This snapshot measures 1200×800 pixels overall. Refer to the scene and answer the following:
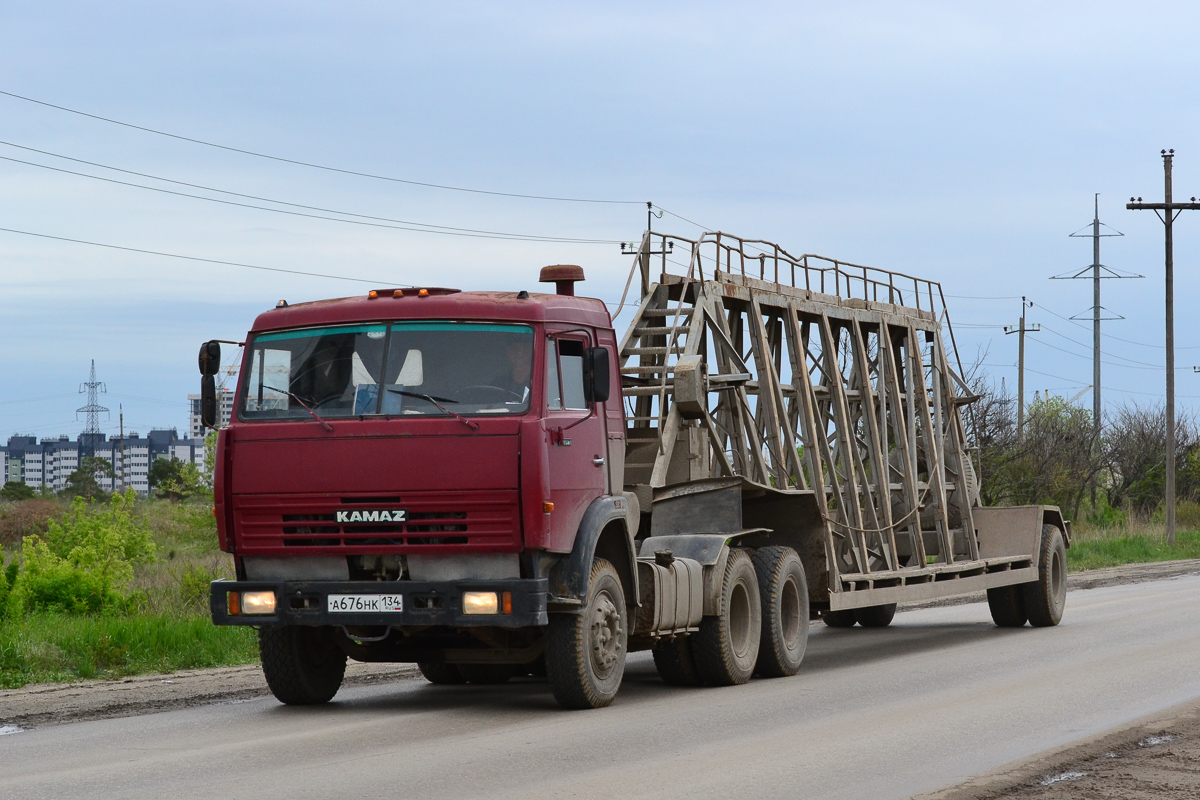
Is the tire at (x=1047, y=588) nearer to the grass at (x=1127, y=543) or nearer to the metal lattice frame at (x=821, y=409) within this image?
the metal lattice frame at (x=821, y=409)

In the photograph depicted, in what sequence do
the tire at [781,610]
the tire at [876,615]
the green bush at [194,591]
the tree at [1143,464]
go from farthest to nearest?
1. the tree at [1143,464]
2. the green bush at [194,591]
3. the tire at [876,615]
4. the tire at [781,610]

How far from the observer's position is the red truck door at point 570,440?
10.2 meters

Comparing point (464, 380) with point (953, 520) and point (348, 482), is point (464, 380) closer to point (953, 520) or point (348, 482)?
point (348, 482)

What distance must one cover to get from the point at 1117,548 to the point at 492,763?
107ft

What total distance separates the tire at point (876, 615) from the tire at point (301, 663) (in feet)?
32.4

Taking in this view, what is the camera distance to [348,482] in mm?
10062

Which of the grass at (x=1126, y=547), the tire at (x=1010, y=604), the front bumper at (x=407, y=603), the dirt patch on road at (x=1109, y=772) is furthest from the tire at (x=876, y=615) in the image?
the grass at (x=1126, y=547)

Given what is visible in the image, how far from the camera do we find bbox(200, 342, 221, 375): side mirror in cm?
1051

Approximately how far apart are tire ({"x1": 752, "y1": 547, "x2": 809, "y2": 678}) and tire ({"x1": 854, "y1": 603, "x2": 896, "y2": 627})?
606cm

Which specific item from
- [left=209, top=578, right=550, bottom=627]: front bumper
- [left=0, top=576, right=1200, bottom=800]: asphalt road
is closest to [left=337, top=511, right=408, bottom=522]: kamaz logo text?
[left=209, top=578, right=550, bottom=627]: front bumper

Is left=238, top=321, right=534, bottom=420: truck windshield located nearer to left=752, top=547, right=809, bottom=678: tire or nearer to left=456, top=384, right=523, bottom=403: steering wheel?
left=456, top=384, right=523, bottom=403: steering wheel

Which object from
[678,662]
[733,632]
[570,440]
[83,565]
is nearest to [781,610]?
[733,632]

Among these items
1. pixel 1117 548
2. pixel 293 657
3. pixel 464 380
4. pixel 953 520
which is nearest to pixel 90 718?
pixel 293 657

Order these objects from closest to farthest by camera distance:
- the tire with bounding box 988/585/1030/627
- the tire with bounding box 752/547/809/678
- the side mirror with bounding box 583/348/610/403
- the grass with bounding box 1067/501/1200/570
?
the side mirror with bounding box 583/348/610/403
the tire with bounding box 752/547/809/678
the tire with bounding box 988/585/1030/627
the grass with bounding box 1067/501/1200/570
